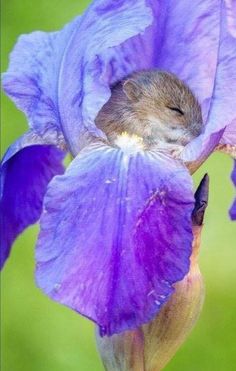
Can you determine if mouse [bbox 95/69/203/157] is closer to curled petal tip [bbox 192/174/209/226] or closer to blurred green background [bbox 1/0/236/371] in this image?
curled petal tip [bbox 192/174/209/226]

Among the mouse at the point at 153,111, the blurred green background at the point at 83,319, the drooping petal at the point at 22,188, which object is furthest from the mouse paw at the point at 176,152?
the blurred green background at the point at 83,319

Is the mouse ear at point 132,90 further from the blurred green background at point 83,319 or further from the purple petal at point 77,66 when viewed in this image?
the blurred green background at point 83,319

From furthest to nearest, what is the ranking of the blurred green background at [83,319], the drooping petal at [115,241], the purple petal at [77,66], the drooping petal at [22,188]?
the blurred green background at [83,319] → the drooping petal at [22,188] → the purple petal at [77,66] → the drooping petal at [115,241]

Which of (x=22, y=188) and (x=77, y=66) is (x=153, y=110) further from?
(x=22, y=188)

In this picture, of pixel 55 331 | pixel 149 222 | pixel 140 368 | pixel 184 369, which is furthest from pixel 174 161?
pixel 55 331

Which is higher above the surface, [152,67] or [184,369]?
[152,67]

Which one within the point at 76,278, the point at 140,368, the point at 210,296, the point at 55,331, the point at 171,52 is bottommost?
the point at 55,331

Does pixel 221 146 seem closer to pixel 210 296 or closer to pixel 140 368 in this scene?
pixel 140 368
